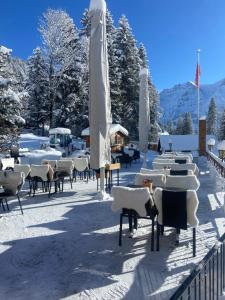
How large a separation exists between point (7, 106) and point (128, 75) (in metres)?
20.5

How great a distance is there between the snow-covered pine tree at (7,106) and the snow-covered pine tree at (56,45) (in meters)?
14.2

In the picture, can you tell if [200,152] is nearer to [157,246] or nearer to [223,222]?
[223,222]

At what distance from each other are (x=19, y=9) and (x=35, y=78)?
13.8 metres

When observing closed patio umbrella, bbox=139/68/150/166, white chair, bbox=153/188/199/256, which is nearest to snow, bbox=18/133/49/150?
closed patio umbrella, bbox=139/68/150/166

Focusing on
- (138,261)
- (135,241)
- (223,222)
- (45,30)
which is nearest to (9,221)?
(135,241)

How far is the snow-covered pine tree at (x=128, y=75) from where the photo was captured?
31.0 metres

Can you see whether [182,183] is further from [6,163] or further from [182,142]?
[182,142]

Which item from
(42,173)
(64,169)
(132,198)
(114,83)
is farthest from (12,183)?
(114,83)

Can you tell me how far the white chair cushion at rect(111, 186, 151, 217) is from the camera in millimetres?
4523

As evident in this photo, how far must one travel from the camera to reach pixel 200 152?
17688mm

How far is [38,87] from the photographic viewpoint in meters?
29.6

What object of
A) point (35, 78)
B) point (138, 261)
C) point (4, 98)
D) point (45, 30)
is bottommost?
point (138, 261)

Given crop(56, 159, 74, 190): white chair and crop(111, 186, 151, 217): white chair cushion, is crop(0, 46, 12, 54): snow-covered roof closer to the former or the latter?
crop(56, 159, 74, 190): white chair

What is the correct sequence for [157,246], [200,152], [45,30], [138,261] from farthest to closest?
[45,30] → [200,152] → [157,246] → [138,261]
